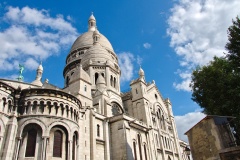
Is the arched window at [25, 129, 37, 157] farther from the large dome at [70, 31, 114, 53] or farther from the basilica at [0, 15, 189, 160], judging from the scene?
the large dome at [70, 31, 114, 53]

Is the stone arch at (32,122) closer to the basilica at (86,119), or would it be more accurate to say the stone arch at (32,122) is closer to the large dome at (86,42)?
the basilica at (86,119)

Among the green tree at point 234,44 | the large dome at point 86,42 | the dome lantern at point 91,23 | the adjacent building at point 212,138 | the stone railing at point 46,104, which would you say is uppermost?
the dome lantern at point 91,23

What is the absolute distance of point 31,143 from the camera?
1947 cm

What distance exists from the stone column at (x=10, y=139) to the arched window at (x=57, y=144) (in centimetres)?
348

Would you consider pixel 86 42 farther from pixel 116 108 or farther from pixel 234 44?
pixel 234 44

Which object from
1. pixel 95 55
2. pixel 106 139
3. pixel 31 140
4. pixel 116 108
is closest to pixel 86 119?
pixel 106 139

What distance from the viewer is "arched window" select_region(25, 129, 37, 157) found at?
18984mm

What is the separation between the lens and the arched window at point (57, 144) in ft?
65.7

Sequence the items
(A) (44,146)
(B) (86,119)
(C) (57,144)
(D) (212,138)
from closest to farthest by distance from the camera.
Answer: (D) (212,138), (A) (44,146), (C) (57,144), (B) (86,119)

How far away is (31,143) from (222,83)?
19.4 m

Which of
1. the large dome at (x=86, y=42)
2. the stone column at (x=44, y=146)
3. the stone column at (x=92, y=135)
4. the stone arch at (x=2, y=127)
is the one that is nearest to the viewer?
the stone arch at (x=2, y=127)

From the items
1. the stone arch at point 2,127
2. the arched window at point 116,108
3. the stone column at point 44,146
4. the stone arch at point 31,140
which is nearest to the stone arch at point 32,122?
the stone arch at point 31,140

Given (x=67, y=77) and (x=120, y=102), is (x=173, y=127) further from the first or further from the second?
(x=67, y=77)

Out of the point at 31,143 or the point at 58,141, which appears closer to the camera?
the point at 31,143
